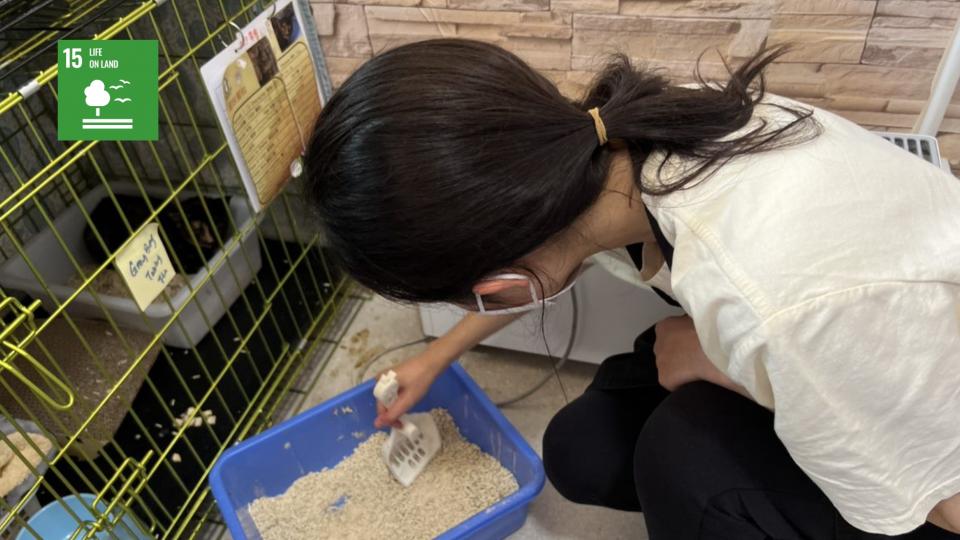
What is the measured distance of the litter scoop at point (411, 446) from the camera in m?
1.05

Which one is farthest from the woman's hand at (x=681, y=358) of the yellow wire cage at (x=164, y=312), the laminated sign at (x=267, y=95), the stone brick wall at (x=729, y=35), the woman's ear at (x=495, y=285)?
the yellow wire cage at (x=164, y=312)

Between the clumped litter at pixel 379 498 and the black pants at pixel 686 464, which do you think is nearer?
the black pants at pixel 686 464

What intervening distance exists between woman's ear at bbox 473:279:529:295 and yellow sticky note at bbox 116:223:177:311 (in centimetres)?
40

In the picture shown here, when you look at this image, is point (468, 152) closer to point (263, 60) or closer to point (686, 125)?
point (686, 125)

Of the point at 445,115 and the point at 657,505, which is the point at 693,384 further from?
the point at 445,115

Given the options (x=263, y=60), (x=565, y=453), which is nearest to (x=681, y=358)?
(x=565, y=453)

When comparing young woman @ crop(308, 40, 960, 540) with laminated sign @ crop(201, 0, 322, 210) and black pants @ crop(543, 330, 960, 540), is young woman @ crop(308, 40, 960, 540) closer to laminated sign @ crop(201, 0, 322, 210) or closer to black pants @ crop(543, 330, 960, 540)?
black pants @ crop(543, 330, 960, 540)

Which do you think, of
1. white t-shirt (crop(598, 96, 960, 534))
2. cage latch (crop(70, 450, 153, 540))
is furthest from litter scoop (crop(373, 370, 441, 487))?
white t-shirt (crop(598, 96, 960, 534))

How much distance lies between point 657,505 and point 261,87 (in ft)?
2.32

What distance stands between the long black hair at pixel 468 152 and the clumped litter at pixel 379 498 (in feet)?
1.59

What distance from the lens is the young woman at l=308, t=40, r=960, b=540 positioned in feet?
1.83

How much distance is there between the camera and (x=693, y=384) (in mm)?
808

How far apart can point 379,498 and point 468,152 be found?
0.66m

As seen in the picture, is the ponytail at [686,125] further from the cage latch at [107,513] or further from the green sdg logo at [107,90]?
the cage latch at [107,513]
